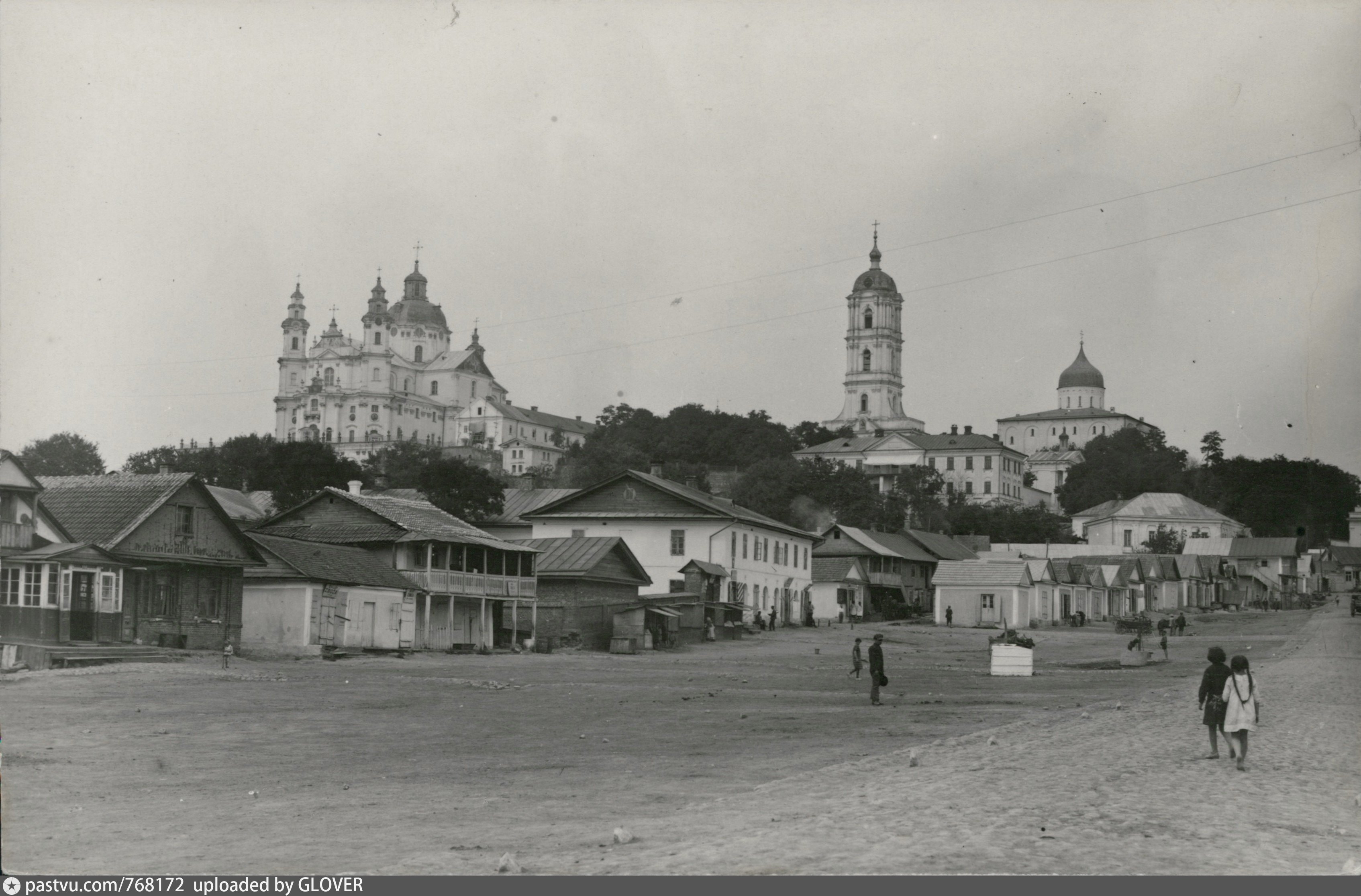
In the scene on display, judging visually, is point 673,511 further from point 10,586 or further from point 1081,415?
point 1081,415

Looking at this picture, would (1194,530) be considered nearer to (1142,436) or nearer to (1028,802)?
(1142,436)

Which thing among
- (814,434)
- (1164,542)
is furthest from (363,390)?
(1164,542)

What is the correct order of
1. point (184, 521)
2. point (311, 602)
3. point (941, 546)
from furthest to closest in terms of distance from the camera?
1. point (941, 546)
2. point (311, 602)
3. point (184, 521)

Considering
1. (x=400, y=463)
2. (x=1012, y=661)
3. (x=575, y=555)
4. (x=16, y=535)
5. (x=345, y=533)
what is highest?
(x=400, y=463)

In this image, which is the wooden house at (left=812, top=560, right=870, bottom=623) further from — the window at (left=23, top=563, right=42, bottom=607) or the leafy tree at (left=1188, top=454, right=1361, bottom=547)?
the leafy tree at (left=1188, top=454, right=1361, bottom=547)

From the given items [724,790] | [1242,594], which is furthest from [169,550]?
[1242,594]

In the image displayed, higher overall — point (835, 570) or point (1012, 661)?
point (835, 570)
